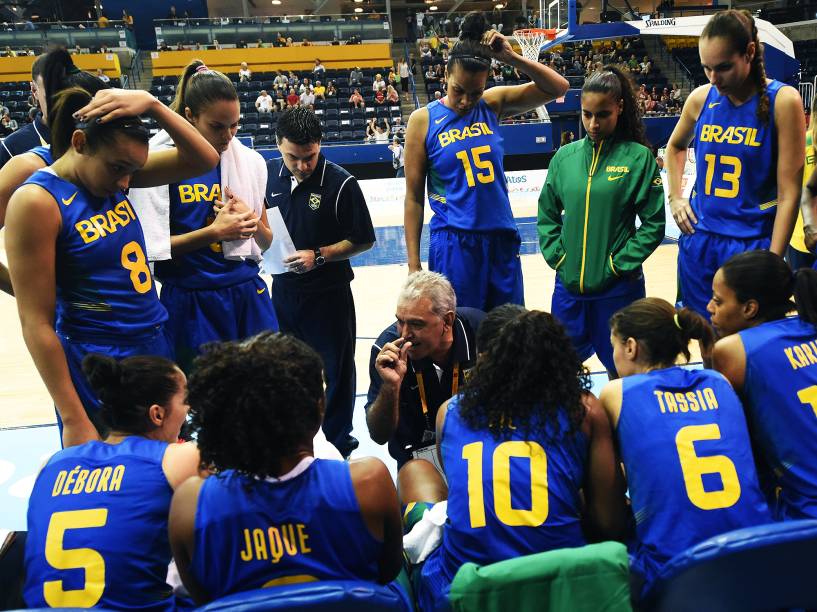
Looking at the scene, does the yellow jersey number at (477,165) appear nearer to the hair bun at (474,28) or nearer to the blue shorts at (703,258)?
the hair bun at (474,28)

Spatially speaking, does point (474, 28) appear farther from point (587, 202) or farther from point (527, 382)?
point (527, 382)

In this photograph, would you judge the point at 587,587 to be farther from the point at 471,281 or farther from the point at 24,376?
the point at 24,376

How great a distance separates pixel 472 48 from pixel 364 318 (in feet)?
11.4

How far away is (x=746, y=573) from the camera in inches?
57.2

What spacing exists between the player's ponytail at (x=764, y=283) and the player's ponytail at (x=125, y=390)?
5.89 feet

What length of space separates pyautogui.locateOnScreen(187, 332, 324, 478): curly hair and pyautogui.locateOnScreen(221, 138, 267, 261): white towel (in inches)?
56.4

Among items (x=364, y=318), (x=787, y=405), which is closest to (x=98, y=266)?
(x=787, y=405)

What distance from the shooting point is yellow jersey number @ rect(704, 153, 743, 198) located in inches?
118

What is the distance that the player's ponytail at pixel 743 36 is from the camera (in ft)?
9.19

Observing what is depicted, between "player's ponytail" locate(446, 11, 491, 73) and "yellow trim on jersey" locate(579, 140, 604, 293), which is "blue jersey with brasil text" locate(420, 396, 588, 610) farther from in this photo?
"player's ponytail" locate(446, 11, 491, 73)

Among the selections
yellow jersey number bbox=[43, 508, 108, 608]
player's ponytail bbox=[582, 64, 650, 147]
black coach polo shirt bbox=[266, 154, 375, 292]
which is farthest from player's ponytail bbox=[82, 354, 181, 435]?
player's ponytail bbox=[582, 64, 650, 147]

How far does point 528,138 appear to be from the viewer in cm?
1784

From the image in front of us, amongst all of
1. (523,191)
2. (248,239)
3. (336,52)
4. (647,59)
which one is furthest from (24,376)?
(647,59)

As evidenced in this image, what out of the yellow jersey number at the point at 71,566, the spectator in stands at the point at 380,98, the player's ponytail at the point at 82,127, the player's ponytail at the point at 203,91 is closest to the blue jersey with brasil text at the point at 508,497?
the yellow jersey number at the point at 71,566
